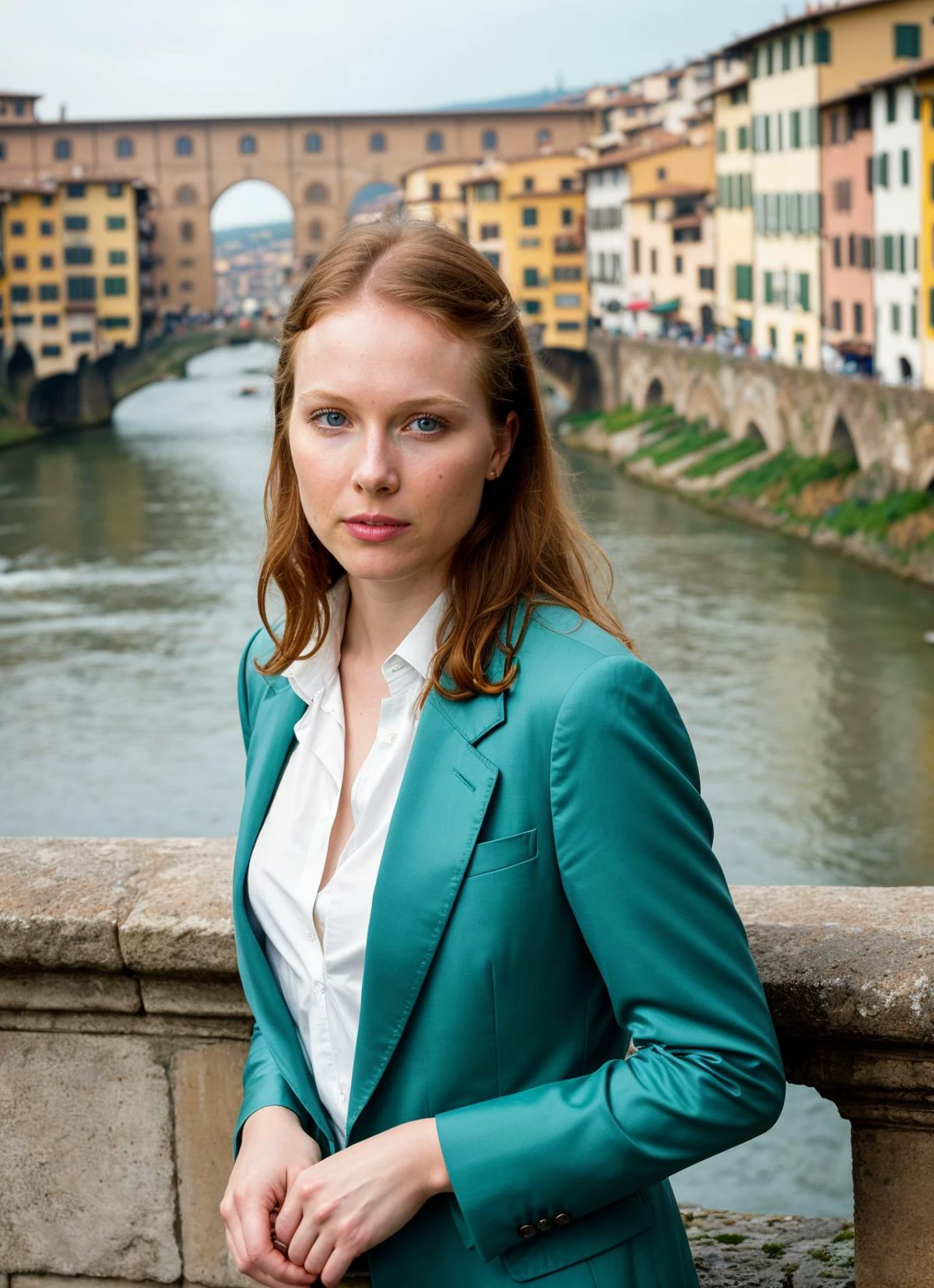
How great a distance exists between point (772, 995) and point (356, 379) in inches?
24.8

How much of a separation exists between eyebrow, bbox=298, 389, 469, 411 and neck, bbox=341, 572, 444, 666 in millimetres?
139

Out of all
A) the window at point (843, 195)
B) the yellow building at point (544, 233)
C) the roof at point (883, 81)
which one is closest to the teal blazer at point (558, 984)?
the roof at point (883, 81)

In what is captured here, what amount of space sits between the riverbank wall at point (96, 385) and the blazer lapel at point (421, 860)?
139 feet

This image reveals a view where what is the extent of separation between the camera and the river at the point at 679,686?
1342cm

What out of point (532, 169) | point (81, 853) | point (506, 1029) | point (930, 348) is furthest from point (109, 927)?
point (532, 169)

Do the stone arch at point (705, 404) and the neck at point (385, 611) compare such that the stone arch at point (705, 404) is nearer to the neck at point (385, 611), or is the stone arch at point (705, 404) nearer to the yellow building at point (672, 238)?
the yellow building at point (672, 238)

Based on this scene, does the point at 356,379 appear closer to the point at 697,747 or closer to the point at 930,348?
the point at 697,747

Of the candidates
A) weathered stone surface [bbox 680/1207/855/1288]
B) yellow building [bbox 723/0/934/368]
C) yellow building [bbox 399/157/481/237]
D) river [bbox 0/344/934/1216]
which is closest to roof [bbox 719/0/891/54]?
yellow building [bbox 723/0/934/368]

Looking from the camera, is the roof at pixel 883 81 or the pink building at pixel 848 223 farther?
the pink building at pixel 848 223

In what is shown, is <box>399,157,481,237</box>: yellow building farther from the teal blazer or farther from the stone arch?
the teal blazer

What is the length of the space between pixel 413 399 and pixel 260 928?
0.45 m

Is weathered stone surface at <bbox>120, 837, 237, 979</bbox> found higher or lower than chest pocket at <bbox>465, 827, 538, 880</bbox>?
lower

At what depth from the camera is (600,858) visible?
1229mm

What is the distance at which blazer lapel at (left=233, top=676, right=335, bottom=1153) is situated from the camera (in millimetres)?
1428
